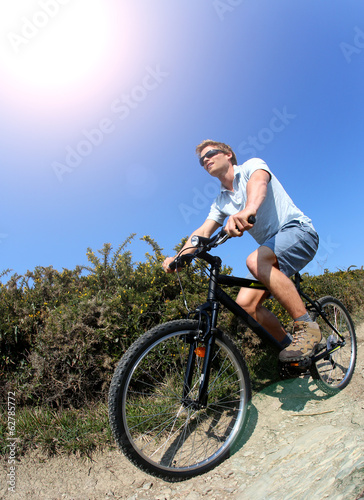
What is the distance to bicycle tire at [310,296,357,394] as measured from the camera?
297 cm

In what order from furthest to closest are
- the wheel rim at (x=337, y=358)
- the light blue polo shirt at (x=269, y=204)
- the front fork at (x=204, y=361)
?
1. the wheel rim at (x=337, y=358)
2. the light blue polo shirt at (x=269, y=204)
3. the front fork at (x=204, y=361)

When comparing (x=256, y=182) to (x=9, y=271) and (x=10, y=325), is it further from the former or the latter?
(x=9, y=271)

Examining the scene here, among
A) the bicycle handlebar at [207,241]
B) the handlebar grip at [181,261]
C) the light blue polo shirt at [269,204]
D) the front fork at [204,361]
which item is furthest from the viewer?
the light blue polo shirt at [269,204]

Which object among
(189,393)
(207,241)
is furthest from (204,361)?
(207,241)

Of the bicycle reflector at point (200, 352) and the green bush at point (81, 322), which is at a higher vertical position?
the green bush at point (81, 322)

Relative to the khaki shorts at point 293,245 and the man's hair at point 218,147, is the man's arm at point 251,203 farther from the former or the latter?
the man's hair at point 218,147

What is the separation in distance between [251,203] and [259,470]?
1811 millimetres

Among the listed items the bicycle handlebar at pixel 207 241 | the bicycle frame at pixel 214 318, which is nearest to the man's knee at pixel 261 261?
the bicycle frame at pixel 214 318

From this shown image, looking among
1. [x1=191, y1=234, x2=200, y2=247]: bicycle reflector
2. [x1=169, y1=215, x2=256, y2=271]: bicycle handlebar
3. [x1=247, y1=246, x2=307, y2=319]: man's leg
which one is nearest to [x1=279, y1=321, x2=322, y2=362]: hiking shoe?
[x1=247, y1=246, x2=307, y2=319]: man's leg

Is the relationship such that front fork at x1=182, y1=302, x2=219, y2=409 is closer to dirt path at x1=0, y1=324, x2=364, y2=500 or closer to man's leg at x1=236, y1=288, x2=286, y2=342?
dirt path at x1=0, y1=324, x2=364, y2=500

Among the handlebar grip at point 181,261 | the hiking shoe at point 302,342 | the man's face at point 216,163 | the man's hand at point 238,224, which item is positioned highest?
the man's face at point 216,163

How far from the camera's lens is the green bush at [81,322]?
2.68 meters

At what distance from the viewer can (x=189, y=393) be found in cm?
209

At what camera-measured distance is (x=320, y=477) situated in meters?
1.48
